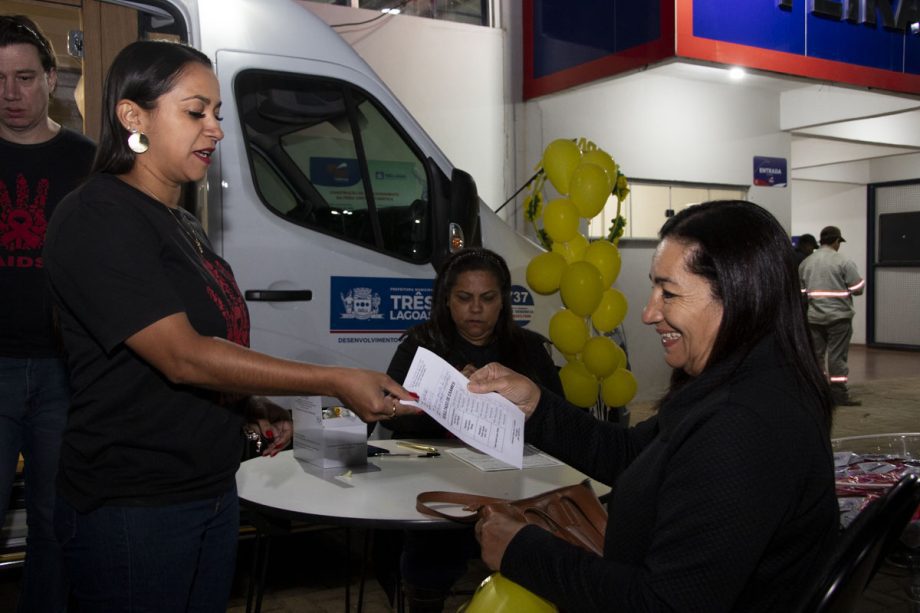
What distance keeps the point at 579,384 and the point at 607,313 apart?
0.44 m

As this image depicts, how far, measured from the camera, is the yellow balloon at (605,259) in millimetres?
4852

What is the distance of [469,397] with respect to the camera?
1.83 m

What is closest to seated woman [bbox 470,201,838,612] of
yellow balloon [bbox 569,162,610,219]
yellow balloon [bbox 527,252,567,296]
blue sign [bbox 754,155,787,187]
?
yellow balloon [bbox 527,252,567,296]

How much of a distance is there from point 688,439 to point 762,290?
290 mm

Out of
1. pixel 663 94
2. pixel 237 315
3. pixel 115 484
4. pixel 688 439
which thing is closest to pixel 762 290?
pixel 688 439

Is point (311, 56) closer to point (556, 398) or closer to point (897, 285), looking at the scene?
point (556, 398)

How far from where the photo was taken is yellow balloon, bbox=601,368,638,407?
4.81m

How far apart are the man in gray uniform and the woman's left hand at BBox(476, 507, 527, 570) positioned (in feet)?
27.1

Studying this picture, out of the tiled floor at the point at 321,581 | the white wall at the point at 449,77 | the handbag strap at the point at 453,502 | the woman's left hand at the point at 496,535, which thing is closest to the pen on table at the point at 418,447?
the tiled floor at the point at 321,581

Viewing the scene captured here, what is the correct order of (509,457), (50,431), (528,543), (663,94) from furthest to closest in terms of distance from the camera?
(663,94)
(50,431)
(509,457)
(528,543)

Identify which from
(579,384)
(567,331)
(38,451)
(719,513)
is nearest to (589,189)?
(567,331)

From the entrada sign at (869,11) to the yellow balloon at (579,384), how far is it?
14.1 ft

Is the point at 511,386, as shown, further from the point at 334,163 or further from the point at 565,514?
the point at 334,163

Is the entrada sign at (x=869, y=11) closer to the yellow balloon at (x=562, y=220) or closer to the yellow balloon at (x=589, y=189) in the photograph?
the yellow balloon at (x=589, y=189)
